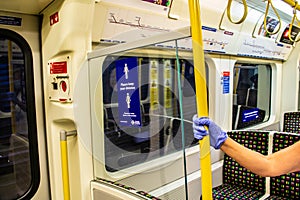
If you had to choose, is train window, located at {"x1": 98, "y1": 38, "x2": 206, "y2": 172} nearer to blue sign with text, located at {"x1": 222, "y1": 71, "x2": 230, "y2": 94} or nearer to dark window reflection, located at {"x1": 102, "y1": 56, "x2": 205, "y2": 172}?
dark window reflection, located at {"x1": 102, "y1": 56, "x2": 205, "y2": 172}

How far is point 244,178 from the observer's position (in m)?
2.48

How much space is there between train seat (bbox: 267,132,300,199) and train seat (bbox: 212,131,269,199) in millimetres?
80

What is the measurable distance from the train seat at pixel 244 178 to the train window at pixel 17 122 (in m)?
1.64

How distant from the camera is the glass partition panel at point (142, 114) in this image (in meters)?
1.53

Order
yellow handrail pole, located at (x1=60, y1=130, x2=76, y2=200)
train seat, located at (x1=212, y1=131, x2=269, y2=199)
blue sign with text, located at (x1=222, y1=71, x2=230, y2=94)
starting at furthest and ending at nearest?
blue sign with text, located at (x1=222, y1=71, x2=230, y2=94) < train seat, located at (x1=212, y1=131, x2=269, y2=199) < yellow handrail pole, located at (x1=60, y1=130, x2=76, y2=200)

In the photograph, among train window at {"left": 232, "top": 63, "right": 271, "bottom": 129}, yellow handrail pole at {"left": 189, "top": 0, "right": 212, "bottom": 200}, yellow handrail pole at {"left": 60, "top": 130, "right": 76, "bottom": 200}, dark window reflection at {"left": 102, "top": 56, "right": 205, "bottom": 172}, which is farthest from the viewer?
train window at {"left": 232, "top": 63, "right": 271, "bottom": 129}

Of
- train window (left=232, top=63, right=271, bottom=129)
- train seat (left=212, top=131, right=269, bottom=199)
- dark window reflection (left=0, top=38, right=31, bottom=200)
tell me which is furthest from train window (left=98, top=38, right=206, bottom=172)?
train window (left=232, top=63, right=271, bottom=129)

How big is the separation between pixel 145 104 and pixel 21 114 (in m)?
1.46

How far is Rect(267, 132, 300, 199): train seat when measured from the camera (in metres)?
2.20

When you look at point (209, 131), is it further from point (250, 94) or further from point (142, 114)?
point (250, 94)

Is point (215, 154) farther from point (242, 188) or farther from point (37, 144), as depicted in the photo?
point (37, 144)

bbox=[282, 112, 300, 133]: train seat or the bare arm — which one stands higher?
the bare arm

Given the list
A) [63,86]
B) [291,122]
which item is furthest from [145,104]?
[291,122]

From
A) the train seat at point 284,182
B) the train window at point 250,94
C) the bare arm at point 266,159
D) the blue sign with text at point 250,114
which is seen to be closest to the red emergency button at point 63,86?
the bare arm at point 266,159
